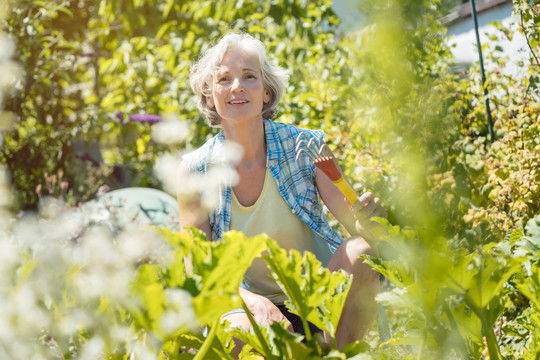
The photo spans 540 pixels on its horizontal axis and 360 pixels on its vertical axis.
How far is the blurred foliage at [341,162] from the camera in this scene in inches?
13.3

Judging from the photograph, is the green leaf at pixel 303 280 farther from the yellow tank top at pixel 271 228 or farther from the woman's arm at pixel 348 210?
the yellow tank top at pixel 271 228

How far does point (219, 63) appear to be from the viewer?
171cm

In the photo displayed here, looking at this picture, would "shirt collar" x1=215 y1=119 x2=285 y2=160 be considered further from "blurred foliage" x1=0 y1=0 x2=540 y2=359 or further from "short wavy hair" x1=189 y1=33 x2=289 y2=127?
"blurred foliage" x1=0 y1=0 x2=540 y2=359

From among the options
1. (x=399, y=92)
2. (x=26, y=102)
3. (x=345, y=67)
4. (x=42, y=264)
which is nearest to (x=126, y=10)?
(x=26, y=102)

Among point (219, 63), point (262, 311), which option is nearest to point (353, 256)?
point (262, 311)

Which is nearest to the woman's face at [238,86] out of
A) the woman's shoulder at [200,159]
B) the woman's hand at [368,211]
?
the woman's shoulder at [200,159]

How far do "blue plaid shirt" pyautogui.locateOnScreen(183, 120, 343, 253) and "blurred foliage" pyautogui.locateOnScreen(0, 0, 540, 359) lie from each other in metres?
0.28

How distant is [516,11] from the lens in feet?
6.00

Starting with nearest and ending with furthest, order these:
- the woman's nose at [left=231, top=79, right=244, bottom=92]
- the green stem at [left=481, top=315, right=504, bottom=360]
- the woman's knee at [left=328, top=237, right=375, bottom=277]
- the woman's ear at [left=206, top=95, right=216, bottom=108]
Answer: the green stem at [left=481, top=315, right=504, bottom=360]
the woman's knee at [left=328, top=237, right=375, bottom=277]
the woman's nose at [left=231, top=79, right=244, bottom=92]
the woman's ear at [left=206, top=95, right=216, bottom=108]

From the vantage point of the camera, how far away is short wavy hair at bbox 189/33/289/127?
171cm

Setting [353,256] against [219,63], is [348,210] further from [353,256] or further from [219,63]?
[219,63]

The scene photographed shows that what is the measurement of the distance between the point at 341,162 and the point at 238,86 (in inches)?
53.4

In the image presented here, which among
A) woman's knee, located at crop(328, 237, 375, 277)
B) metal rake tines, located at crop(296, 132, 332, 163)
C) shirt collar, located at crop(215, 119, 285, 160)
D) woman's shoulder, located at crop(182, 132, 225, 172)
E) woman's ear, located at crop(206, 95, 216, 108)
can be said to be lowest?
woman's knee, located at crop(328, 237, 375, 277)

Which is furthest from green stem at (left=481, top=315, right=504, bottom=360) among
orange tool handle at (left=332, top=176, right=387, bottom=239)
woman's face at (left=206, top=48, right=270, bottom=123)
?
woman's face at (left=206, top=48, right=270, bottom=123)
